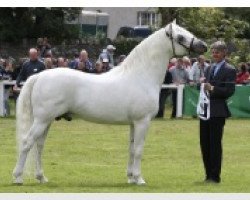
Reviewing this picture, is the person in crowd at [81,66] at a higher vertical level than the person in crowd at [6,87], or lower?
higher

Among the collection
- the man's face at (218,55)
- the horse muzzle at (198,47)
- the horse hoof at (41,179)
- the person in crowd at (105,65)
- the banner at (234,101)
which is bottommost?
the banner at (234,101)

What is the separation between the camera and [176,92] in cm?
2997

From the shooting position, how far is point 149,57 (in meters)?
14.6

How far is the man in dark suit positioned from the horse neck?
749 mm

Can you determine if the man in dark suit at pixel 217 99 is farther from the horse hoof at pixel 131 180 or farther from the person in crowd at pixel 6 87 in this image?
the person in crowd at pixel 6 87

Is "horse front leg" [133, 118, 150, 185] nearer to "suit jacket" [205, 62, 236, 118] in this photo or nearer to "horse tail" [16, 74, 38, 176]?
"suit jacket" [205, 62, 236, 118]

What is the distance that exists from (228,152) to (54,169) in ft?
16.1

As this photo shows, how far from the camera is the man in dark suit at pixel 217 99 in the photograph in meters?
14.4

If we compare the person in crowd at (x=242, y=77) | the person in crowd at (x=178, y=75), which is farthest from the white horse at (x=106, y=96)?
the person in crowd at (x=242, y=77)

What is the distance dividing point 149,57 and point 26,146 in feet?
7.60

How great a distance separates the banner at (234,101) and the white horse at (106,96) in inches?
588

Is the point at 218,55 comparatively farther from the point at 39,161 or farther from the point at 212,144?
the point at 39,161

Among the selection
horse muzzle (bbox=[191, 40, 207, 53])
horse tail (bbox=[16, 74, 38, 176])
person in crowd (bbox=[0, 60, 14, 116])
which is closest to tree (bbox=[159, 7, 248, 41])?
person in crowd (bbox=[0, 60, 14, 116])

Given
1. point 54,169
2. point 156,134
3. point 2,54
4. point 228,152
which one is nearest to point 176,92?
point 156,134
